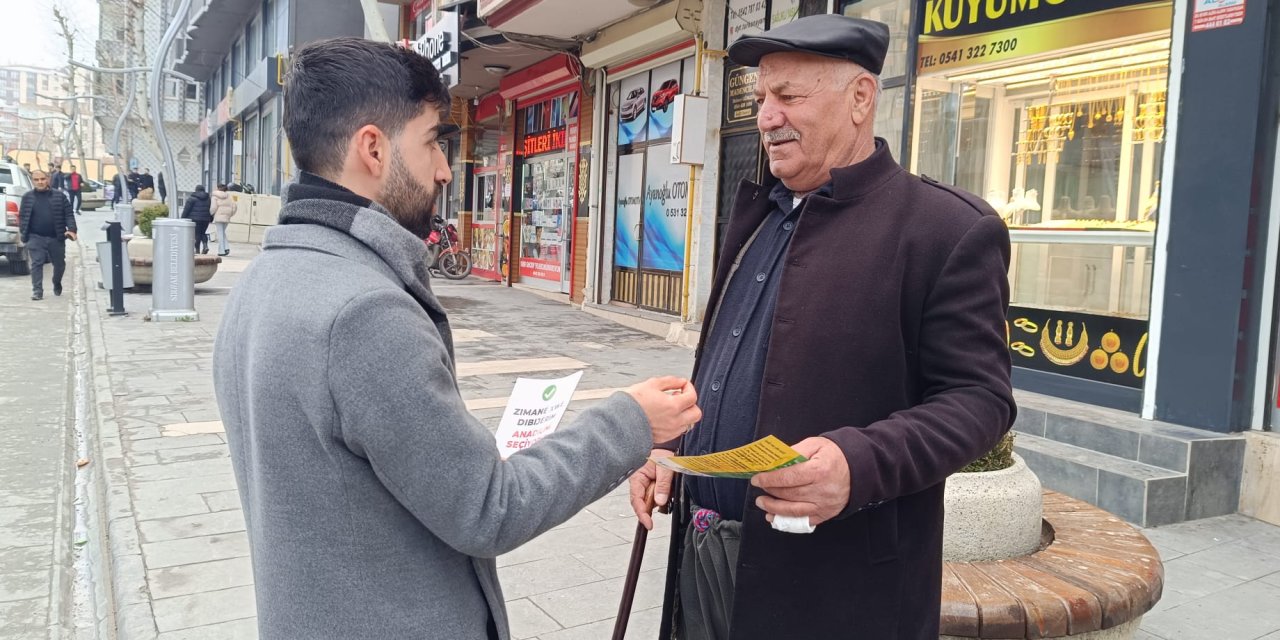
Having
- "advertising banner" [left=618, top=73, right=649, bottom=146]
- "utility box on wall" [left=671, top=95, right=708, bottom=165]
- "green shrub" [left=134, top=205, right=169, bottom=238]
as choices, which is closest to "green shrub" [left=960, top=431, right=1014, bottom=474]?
"utility box on wall" [left=671, top=95, right=708, bottom=165]

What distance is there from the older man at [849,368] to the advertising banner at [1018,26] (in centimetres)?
513

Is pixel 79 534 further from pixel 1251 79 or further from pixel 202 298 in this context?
pixel 202 298

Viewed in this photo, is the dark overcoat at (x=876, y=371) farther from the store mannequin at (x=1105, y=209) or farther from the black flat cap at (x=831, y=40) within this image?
the store mannequin at (x=1105, y=209)

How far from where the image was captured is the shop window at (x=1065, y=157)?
627cm

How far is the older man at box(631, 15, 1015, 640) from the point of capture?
170 cm

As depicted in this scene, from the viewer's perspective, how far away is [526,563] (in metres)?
4.33

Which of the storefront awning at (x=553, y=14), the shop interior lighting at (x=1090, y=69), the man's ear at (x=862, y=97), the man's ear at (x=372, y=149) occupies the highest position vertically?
the storefront awning at (x=553, y=14)

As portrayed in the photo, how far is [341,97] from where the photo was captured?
5.09 feet

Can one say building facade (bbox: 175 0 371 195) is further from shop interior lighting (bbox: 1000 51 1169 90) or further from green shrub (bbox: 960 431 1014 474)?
green shrub (bbox: 960 431 1014 474)

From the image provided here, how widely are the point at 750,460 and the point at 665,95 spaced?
1162cm

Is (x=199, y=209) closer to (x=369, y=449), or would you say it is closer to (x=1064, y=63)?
(x=1064, y=63)

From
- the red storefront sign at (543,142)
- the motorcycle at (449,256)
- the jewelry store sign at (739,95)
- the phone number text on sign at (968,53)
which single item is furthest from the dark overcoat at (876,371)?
the motorcycle at (449,256)

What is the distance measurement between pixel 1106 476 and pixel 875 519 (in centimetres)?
385

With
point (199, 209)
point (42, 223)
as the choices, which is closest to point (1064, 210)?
point (42, 223)
